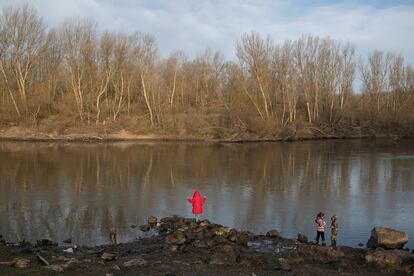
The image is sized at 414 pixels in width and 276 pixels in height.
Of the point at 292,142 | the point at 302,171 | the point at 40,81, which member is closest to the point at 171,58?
the point at 40,81

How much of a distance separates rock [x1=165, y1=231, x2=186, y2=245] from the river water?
73.0 inches

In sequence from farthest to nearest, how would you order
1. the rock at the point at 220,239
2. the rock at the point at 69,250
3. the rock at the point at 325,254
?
the rock at the point at 220,239 < the rock at the point at 69,250 < the rock at the point at 325,254

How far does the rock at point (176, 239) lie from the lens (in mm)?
14711

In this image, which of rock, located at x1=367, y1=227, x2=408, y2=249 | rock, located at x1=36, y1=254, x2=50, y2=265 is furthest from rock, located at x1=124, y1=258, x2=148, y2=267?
rock, located at x1=367, y1=227, x2=408, y2=249

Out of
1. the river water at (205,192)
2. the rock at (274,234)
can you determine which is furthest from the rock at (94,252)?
the rock at (274,234)

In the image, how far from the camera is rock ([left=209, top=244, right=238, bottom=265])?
12000 millimetres

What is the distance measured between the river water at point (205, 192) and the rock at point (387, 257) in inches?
110

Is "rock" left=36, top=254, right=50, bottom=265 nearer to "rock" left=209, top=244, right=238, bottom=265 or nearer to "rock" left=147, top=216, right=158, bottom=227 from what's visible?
"rock" left=209, top=244, right=238, bottom=265

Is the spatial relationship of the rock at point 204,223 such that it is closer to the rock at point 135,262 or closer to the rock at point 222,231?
the rock at point 222,231

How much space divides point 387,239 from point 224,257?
231 inches

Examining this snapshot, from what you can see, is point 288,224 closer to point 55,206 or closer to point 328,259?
point 328,259

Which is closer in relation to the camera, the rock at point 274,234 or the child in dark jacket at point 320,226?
the child in dark jacket at point 320,226

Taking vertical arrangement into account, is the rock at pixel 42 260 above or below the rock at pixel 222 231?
above

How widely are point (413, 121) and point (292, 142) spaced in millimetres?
23424
